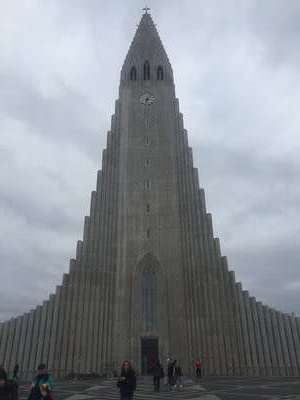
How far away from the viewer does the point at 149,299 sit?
3425cm

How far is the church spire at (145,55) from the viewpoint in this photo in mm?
48219

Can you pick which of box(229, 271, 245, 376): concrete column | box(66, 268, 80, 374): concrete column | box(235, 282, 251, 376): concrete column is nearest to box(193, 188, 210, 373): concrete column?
box(229, 271, 245, 376): concrete column

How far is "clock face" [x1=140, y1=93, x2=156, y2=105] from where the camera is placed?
44906mm

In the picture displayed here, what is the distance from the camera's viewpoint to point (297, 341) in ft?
107

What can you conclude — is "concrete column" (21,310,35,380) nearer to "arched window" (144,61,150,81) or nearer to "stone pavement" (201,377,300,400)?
"stone pavement" (201,377,300,400)

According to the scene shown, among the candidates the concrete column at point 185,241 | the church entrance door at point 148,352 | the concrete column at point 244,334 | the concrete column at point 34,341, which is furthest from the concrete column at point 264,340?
the concrete column at point 34,341

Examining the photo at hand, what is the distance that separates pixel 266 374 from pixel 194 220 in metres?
14.5

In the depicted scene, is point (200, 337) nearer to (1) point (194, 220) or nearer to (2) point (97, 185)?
(1) point (194, 220)

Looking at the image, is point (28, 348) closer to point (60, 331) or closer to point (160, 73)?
point (60, 331)

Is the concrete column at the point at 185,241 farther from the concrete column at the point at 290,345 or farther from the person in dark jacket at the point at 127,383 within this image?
the person in dark jacket at the point at 127,383

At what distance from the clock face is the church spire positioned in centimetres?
331

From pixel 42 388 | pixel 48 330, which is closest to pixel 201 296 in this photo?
pixel 48 330

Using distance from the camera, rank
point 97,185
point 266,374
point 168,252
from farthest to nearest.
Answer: point 97,185
point 168,252
point 266,374

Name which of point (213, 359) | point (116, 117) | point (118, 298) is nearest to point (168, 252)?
point (118, 298)
